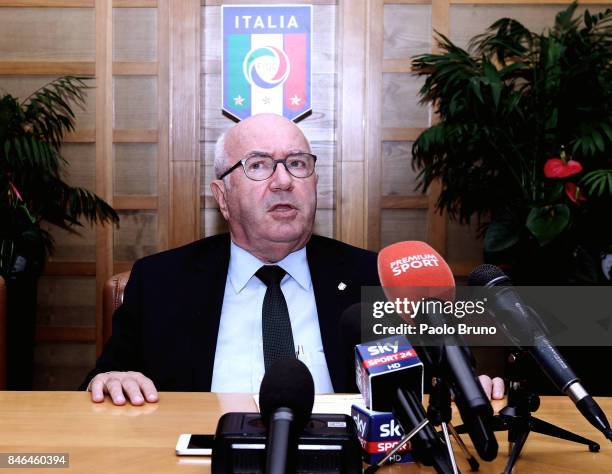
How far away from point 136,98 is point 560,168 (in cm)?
218

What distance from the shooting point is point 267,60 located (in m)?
3.58

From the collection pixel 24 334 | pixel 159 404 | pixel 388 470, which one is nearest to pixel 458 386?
pixel 388 470

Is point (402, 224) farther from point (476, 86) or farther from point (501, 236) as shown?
point (476, 86)

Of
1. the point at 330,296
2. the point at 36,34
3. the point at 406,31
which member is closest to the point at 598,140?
the point at 406,31

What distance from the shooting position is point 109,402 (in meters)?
1.29

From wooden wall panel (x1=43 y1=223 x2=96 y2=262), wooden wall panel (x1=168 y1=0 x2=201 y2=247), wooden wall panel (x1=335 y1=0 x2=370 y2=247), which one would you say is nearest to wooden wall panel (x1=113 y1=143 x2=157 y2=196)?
wooden wall panel (x1=168 y1=0 x2=201 y2=247)

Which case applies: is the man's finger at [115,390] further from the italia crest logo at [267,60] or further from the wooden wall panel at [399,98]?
the wooden wall panel at [399,98]

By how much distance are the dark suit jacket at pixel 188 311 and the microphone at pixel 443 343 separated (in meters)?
0.79

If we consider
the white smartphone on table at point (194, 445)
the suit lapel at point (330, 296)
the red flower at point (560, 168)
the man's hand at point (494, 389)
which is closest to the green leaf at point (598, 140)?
the red flower at point (560, 168)

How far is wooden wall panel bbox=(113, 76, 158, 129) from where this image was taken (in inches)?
143

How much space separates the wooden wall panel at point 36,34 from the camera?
364cm

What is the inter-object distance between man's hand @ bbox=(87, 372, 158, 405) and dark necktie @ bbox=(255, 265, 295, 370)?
1.36 ft

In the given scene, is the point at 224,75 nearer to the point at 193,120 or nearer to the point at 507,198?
the point at 193,120
